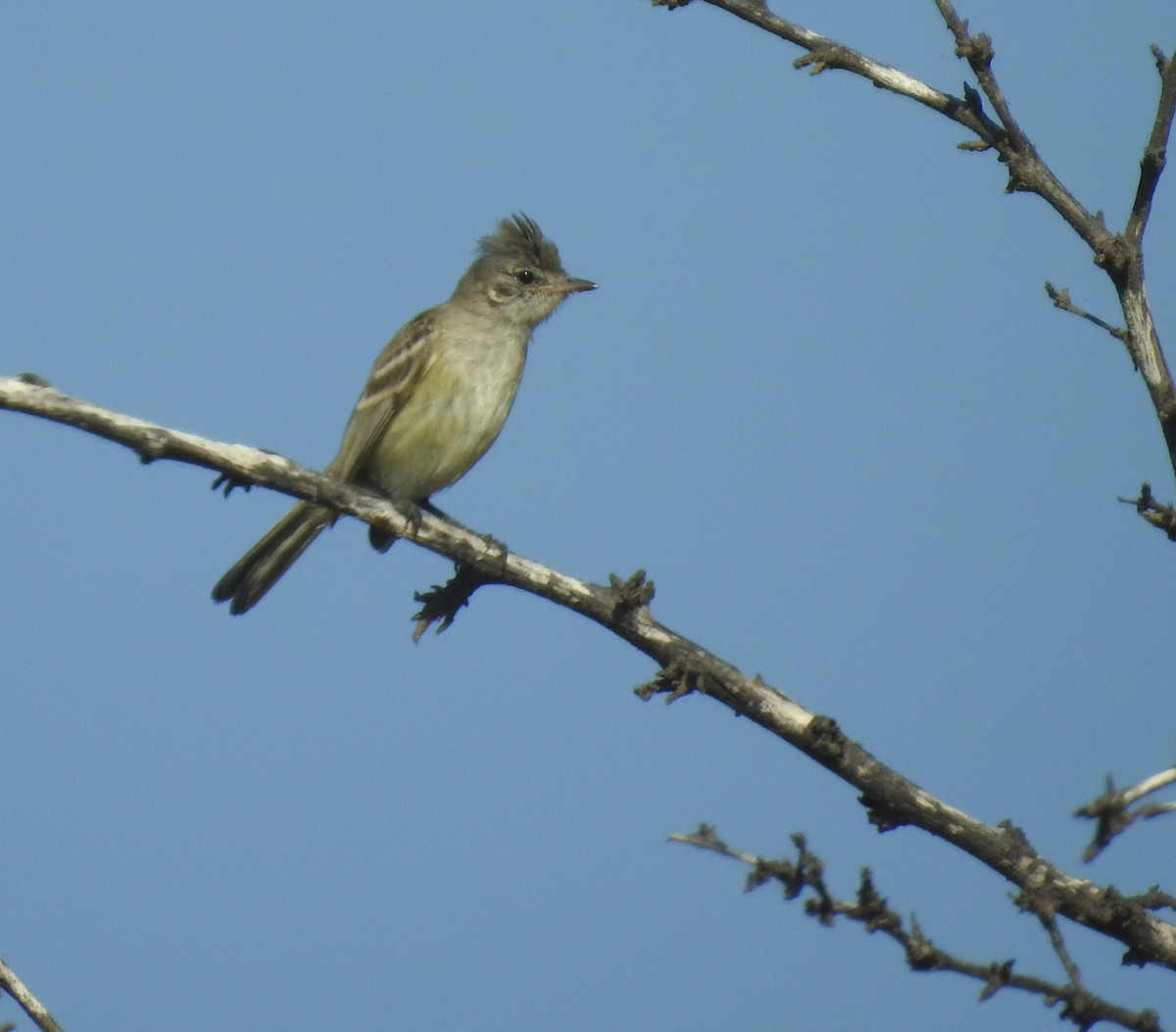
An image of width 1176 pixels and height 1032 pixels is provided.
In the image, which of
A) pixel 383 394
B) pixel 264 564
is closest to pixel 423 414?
pixel 383 394

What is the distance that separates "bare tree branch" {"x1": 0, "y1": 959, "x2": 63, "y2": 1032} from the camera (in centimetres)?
382

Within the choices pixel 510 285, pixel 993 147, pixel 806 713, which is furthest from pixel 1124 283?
pixel 510 285

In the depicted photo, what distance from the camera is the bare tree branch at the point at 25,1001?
12.5 ft

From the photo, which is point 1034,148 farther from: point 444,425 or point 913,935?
point 444,425

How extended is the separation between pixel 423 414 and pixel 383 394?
309mm

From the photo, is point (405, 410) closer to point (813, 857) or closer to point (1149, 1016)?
point (813, 857)

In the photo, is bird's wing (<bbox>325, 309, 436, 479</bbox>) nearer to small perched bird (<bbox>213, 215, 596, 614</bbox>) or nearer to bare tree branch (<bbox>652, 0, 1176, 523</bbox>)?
small perched bird (<bbox>213, 215, 596, 614</bbox>)

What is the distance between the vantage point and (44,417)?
4.81m

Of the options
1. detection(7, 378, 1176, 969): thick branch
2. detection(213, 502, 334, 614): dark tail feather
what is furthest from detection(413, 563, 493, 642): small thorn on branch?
detection(213, 502, 334, 614): dark tail feather

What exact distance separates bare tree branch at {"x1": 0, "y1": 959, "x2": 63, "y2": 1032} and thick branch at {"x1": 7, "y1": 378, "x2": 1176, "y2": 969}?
1745 mm

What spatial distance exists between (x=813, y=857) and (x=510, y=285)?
581cm

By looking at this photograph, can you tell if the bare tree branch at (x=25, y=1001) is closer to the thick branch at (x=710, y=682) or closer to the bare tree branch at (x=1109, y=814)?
the thick branch at (x=710, y=682)

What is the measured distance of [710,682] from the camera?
5.20 m

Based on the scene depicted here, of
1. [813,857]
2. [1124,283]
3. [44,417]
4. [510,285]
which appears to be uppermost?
[510,285]
